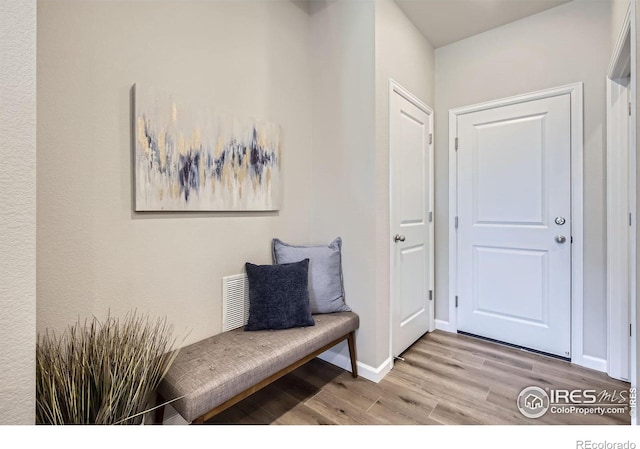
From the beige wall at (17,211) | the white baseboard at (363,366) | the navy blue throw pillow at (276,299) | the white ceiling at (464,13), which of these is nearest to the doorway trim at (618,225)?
the white ceiling at (464,13)

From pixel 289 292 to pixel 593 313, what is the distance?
2192 mm

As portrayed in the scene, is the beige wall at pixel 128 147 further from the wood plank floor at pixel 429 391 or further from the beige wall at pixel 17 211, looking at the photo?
the wood plank floor at pixel 429 391

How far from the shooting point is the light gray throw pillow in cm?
204

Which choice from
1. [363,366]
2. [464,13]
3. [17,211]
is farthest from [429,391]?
[464,13]

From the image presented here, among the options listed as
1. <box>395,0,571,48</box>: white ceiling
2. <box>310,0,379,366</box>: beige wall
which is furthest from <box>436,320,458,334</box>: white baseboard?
<box>395,0,571,48</box>: white ceiling

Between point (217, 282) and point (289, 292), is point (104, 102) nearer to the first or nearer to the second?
point (217, 282)

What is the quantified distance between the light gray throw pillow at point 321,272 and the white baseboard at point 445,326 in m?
1.23

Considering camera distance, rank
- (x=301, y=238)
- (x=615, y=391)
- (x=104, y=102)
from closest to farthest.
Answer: (x=104, y=102) < (x=615, y=391) < (x=301, y=238)

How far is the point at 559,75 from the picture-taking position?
224 cm

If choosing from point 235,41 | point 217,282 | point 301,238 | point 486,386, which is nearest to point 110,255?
point 217,282

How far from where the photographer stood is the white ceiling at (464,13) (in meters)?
2.23

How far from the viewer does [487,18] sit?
2.38m

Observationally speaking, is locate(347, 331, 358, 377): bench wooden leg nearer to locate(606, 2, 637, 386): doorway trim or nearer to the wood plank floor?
the wood plank floor

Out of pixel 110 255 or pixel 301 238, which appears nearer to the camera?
pixel 110 255
